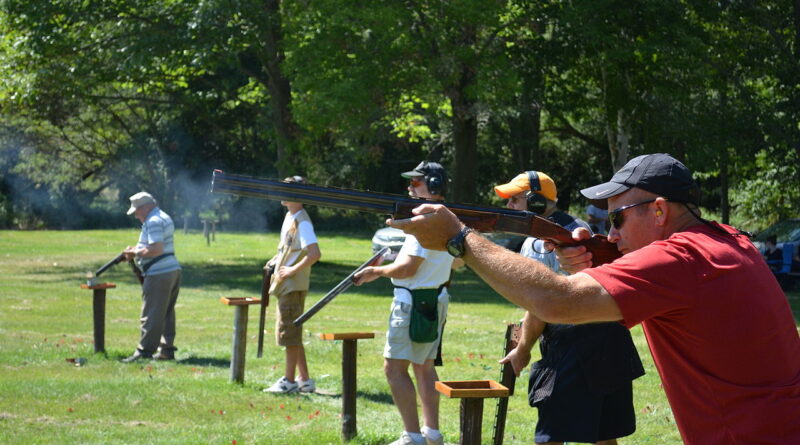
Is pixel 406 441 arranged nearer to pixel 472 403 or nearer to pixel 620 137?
pixel 472 403

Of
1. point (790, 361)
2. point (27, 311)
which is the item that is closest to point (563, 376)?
point (790, 361)

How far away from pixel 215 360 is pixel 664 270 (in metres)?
10.0

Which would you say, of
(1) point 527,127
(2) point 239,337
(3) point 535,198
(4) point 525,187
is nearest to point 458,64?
(1) point 527,127

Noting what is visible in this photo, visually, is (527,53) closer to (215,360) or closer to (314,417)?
(215,360)

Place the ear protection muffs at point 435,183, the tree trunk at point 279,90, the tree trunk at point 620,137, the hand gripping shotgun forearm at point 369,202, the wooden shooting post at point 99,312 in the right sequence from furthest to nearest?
the tree trunk at point 279,90 < the tree trunk at point 620,137 < the wooden shooting post at point 99,312 < the ear protection muffs at point 435,183 < the hand gripping shotgun forearm at point 369,202

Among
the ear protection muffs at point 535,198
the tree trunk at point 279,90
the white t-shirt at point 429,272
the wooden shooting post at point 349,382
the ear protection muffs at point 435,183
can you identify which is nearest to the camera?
the ear protection muffs at point 535,198

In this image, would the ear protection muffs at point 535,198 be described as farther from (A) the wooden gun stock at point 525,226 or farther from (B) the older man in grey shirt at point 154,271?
(B) the older man in grey shirt at point 154,271

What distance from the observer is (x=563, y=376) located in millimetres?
5531

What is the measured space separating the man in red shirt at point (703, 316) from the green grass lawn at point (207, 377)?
5.02 meters

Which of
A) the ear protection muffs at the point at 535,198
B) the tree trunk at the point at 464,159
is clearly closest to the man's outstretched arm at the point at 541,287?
the ear protection muffs at the point at 535,198

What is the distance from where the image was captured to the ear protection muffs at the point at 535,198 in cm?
589

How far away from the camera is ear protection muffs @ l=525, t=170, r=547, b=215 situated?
5895 mm

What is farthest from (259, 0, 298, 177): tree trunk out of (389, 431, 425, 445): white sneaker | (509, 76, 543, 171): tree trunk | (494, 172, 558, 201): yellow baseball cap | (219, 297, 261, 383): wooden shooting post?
(494, 172, 558, 201): yellow baseball cap

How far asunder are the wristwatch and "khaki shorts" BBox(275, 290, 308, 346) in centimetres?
649
